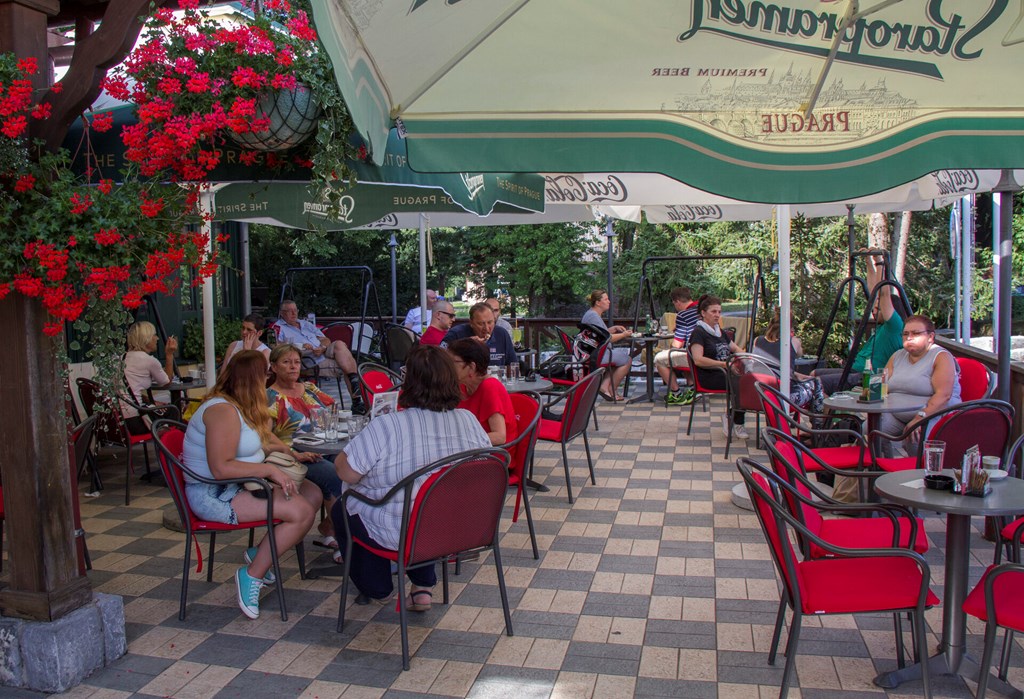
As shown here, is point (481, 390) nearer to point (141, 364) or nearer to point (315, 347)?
point (141, 364)

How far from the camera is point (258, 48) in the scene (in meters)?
3.25

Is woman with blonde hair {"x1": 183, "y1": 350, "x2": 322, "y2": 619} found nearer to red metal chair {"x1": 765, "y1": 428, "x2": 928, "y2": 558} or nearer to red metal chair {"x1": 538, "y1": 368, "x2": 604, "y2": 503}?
red metal chair {"x1": 538, "y1": 368, "x2": 604, "y2": 503}

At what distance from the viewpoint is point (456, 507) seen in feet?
10.5

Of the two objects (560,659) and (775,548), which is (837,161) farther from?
(560,659)

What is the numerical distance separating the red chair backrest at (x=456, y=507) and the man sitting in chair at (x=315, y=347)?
5716 mm

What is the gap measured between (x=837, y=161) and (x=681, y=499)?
3.17 meters

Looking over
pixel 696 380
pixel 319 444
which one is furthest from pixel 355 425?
pixel 696 380

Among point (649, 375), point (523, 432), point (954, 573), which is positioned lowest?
point (954, 573)

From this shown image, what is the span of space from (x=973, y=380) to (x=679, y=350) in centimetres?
376

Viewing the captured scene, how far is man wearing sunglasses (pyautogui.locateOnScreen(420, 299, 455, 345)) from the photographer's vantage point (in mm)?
7270

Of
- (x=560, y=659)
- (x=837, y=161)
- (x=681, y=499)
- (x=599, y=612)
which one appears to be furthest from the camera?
(x=681, y=499)

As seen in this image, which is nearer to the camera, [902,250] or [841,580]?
[841,580]

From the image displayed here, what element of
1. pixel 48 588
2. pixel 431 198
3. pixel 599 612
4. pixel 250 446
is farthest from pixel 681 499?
pixel 48 588

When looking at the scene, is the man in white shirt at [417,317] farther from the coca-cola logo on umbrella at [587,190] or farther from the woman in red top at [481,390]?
the woman in red top at [481,390]
